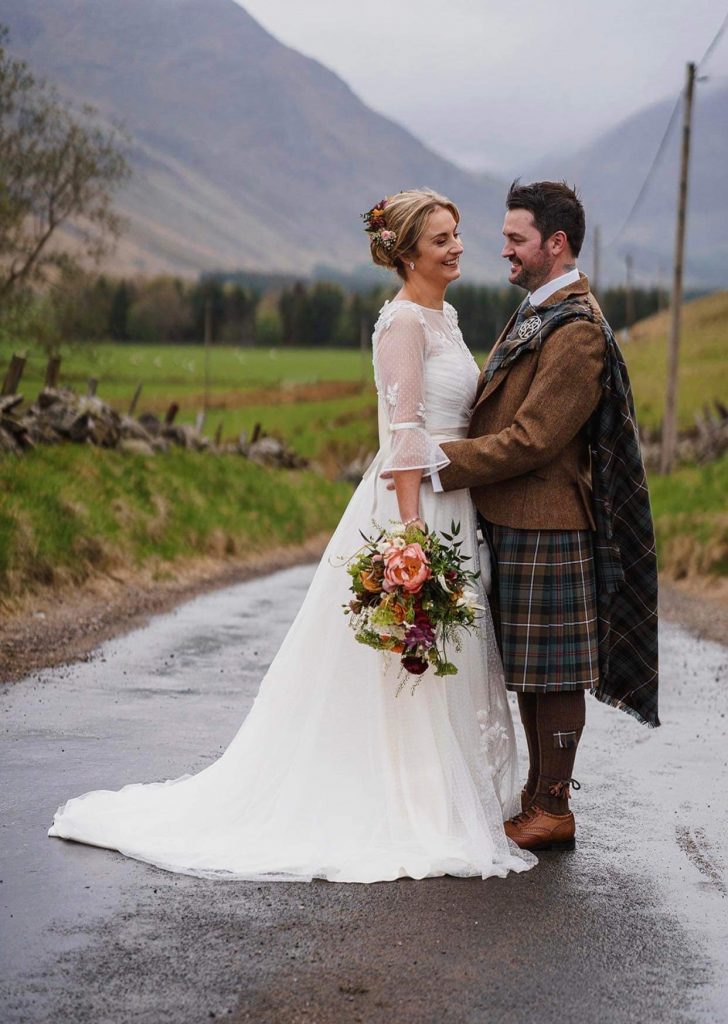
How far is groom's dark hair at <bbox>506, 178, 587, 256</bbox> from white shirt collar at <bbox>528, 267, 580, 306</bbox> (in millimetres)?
156

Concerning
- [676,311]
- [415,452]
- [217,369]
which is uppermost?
[217,369]

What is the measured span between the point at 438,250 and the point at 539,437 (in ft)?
3.11

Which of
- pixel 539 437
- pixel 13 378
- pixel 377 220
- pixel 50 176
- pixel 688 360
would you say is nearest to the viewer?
pixel 539 437

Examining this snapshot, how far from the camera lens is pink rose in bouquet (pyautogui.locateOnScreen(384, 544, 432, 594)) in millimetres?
5074

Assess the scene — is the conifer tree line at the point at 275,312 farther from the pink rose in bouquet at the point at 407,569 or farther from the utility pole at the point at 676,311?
the pink rose in bouquet at the point at 407,569

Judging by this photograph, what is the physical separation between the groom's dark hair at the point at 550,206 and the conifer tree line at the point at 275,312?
3433 inches

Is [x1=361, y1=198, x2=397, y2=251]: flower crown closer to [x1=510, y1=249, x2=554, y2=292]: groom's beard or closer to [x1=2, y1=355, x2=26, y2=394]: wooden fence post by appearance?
[x1=510, y1=249, x2=554, y2=292]: groom's beard

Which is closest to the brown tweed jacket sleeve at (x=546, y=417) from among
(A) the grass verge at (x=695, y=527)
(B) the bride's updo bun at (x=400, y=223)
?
(B) the bride's updo bun at (x=400, y=223)

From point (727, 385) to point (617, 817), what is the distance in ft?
143

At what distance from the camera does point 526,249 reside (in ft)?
17.9

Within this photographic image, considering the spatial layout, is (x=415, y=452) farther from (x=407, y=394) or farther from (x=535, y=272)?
(x=535, y=272)

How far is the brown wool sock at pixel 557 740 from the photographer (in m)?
5.45

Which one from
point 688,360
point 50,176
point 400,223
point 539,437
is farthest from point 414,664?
point 688,360

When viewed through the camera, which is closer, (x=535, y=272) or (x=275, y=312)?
(x=535, y=272)
